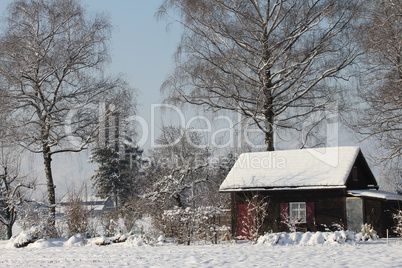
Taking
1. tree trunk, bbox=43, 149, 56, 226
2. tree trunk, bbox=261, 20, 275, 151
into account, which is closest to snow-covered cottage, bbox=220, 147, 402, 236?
tree trunk, bbox=261, 20, 275, 151

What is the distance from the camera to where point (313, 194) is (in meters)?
24.2

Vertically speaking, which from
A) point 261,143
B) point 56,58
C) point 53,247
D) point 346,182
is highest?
point 56,58

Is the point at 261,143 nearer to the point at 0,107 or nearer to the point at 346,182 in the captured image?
the point at 346,182

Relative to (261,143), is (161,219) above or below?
below

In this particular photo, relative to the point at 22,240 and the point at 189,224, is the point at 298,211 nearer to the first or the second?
the point at 189,224

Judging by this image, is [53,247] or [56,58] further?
[56,58]

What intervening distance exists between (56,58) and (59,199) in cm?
725

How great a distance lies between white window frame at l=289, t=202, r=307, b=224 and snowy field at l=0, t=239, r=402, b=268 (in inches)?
218

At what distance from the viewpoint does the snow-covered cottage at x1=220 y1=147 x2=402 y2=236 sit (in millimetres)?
23438

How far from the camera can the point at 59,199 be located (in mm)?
26719

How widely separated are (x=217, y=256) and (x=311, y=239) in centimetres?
436

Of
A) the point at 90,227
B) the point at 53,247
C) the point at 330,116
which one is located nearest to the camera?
the point at 53,247

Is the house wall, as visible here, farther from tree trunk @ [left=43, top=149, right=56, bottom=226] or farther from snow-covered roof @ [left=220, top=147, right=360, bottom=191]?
tree trunk @ [left=43, top=149, right=56, bottom=226]

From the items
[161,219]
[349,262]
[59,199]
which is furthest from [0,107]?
[349,262]
